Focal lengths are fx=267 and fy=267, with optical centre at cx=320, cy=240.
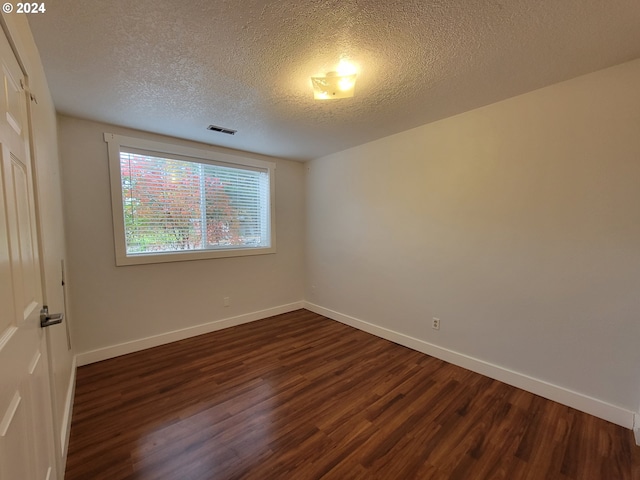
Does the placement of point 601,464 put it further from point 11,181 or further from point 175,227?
point 175,227

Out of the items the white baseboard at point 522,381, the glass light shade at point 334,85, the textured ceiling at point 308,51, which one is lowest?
the white baseboard at point 522,381

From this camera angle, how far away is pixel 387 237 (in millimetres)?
3115

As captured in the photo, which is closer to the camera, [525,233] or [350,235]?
[525,233]

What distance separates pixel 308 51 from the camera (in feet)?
5.16

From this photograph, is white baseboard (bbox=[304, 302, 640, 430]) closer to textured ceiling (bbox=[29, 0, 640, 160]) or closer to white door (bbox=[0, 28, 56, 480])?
textured ceiling (bbox=[29, 0, 640, 160])

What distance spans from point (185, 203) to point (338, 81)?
2.31 metres

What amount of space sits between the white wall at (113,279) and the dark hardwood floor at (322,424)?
38 cm

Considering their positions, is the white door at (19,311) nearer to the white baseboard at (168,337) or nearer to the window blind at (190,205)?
the white baseboard at (168,337)

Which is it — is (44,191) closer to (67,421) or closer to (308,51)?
(67,421)

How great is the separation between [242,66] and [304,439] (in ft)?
7.90

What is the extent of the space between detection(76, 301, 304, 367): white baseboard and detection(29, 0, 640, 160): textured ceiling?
2269mm

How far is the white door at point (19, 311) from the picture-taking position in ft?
2.53

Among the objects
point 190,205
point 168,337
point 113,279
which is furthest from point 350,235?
point 113,279

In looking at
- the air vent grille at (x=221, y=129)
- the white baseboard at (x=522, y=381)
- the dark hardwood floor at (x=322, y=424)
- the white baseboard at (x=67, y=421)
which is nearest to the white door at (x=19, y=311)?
the white baseboard at (x=67, y=421)
